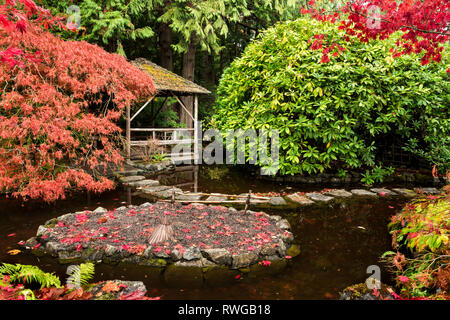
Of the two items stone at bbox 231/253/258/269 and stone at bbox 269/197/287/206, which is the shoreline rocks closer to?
stone at bbox 231/253/258/269

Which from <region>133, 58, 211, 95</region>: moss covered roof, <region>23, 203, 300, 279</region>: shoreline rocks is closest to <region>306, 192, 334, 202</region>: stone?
<region>23, 203, 300, 279</region>: shoreline rocks

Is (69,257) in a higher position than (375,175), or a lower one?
lower

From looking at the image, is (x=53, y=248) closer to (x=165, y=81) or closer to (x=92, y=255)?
(x=92, y=255)

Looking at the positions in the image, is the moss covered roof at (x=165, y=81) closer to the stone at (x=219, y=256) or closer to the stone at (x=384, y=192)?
the stone at (x=384, y=192)

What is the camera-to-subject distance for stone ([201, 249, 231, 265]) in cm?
361

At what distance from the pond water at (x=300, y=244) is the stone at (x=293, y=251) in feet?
0.28

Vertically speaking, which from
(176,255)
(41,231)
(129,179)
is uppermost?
(129,179)

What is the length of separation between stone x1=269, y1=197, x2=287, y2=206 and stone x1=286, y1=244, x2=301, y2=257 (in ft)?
5.89

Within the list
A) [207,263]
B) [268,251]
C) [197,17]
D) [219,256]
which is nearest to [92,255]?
[207,263]

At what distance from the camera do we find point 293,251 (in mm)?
4082

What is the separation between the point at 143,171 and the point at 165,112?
6093 mm

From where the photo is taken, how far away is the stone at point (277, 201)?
6.02m

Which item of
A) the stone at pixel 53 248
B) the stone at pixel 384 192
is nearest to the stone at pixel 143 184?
the stone at pixel 53 248

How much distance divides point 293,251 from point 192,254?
1.49m
